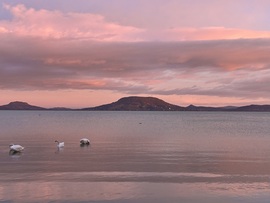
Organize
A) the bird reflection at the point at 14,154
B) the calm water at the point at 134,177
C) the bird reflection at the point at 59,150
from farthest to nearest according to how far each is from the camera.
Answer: the bird reflection at the point at 59,150 < the bird reflection at the point at 14,154 < the calm water at the point at 134,177

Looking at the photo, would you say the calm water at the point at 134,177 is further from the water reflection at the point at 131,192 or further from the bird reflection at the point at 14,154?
the bird reflection at the point at 14,154

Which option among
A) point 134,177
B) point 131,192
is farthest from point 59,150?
point 131,192

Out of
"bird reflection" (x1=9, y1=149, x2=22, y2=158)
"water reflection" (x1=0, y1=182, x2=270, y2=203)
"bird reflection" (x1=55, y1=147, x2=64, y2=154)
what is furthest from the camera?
"bird reflection" (x1=55, y1=147, x2=64, y2=154)

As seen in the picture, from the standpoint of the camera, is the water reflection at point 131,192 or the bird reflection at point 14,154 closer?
the water reflection at point 131,192

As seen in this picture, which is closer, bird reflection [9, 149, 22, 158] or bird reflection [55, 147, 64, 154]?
bird reflection [9, 149, 22, 158]

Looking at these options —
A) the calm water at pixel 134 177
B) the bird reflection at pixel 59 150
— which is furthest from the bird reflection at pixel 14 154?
the bird reflection at pixel 59 150

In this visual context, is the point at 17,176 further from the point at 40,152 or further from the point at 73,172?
the point at 40,152

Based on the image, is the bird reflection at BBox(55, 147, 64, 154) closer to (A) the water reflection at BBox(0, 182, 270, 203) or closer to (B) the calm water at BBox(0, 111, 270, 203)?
(B) the calm water at BBox(0, 111, 270, 203)

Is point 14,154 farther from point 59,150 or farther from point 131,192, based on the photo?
point 131,192

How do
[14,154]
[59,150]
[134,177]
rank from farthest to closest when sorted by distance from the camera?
[59,150] → [14,154] → [134,177]

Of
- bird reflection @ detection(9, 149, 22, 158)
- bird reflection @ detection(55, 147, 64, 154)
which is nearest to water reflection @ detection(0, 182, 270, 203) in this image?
bird reflection @ detection(9, 149, 22, 158)

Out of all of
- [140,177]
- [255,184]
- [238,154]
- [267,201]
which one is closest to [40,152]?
[140,177]

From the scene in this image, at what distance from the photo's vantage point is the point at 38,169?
28172 millimetres

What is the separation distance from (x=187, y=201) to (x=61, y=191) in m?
6.66
